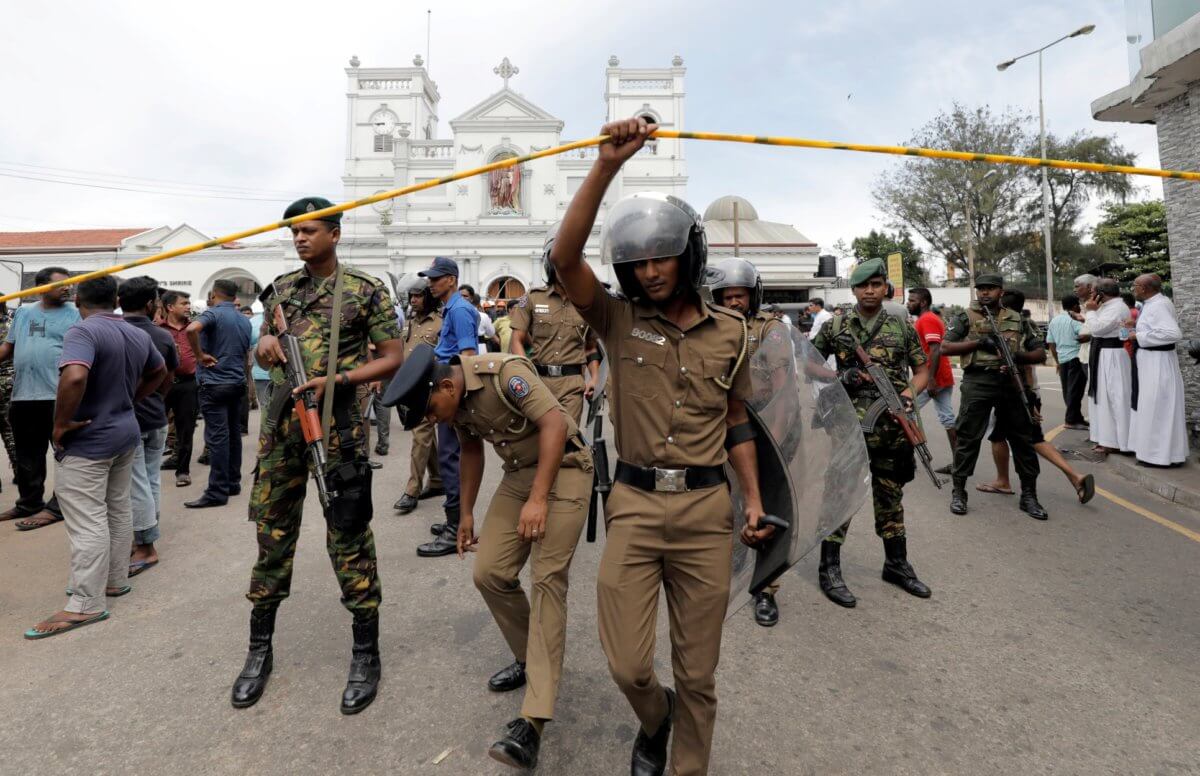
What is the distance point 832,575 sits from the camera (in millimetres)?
3730

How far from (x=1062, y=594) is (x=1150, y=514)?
95.0 inches

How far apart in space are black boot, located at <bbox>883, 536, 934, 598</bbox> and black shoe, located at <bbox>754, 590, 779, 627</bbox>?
34.8 inches

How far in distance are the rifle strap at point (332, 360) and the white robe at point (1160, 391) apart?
7.24m

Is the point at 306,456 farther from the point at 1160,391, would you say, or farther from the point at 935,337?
the point at 1160,391

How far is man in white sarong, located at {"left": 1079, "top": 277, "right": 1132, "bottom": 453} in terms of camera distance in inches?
263

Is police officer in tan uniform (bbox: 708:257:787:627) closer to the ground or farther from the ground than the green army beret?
closer to the ground

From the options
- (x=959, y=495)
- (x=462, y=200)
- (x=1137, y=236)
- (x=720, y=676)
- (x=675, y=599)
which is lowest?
(x=720, y=676)

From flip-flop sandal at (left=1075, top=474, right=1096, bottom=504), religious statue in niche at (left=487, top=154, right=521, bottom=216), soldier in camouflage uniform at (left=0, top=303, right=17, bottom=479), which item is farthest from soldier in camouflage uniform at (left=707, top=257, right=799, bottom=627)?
religious statue in niche at (left=487, top=154, right=521, bottom=216)

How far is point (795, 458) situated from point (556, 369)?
6.80 ft

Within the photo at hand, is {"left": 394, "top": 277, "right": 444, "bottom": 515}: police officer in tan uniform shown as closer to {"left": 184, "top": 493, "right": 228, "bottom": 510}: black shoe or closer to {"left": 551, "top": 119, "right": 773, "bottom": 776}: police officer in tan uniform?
{"left": 184, "top": 493, "right": 228, "bottom": 510}: black shoe

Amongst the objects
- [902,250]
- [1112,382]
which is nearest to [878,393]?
[1112,382]

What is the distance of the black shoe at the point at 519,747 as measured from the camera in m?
1.95

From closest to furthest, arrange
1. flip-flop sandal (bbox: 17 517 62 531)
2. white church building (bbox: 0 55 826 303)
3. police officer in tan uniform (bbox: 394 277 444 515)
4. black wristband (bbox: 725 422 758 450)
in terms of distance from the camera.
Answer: black wristband (bbox: 725 422 758 450) < flip-flop sandal (bbox: 17 517 62 531) < police officer in tan uniform (bbox: 394 277 444 515) < white church building (bbox: 0 55 826 303)

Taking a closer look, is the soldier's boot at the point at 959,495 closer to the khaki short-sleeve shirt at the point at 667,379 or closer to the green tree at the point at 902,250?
the khaki short-sleeve shirt at the point at 667,379
